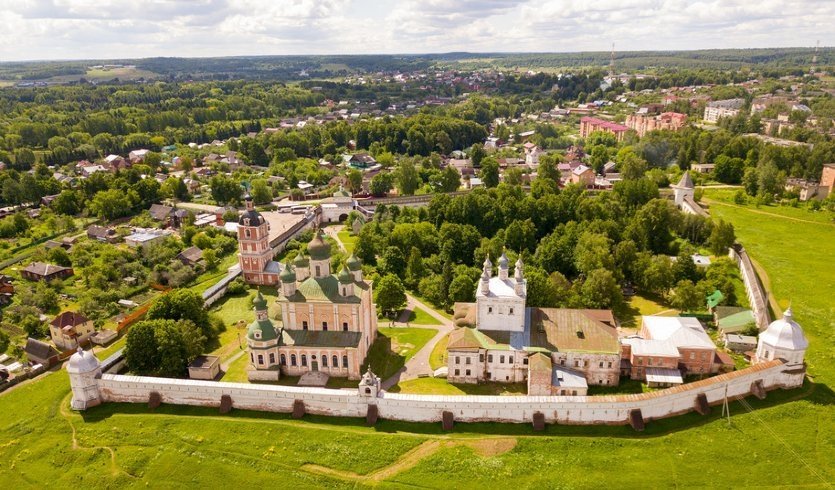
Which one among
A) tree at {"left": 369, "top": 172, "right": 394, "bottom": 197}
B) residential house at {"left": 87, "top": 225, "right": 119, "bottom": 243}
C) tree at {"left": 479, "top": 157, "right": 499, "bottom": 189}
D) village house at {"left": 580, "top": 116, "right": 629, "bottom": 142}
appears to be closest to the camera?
residential house at {"left": 87, "top": 225, "right": 119, "bottom": 243}

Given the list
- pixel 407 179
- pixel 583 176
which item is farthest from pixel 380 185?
pixel 583 176

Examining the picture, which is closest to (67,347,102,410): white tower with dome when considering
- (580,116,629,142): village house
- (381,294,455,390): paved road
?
(381,294,455,390): paved road

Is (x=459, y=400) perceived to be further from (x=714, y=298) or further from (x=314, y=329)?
(x=714, y=298)

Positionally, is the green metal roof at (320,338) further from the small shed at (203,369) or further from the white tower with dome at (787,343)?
the white tower with dome at (787,343)

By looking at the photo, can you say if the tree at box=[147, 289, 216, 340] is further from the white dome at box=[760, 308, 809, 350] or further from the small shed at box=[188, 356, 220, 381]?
the white dome at box=[760, 308, 809, 350]

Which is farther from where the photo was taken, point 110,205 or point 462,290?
point 110,205
